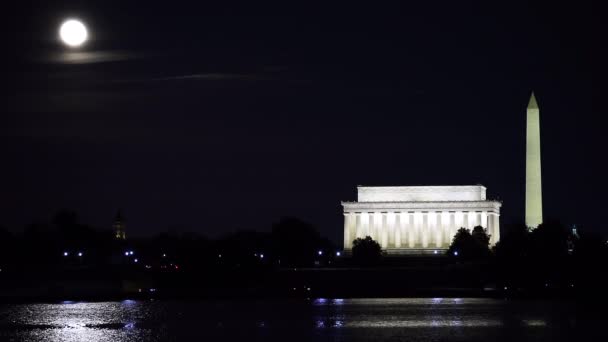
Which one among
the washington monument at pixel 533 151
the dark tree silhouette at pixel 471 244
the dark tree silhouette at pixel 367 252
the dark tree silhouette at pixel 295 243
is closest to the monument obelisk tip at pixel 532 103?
the washington monument at pixel 533 151

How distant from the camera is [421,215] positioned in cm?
18325

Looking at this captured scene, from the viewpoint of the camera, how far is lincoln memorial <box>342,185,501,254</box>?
182500mm

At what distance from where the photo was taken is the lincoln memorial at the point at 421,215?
182 m

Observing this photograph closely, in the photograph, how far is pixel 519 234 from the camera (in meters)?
143

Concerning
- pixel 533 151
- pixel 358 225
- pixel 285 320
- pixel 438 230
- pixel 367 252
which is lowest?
pixel 285 320

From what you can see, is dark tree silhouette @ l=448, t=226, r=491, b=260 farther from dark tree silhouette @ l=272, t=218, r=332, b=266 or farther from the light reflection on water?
the light reflection on water

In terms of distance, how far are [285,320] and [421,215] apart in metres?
91.6

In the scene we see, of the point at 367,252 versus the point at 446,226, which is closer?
the point at 367,252

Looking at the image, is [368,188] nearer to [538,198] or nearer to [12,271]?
[538,198]

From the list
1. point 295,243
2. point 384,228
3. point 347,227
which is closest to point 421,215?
point 384,228

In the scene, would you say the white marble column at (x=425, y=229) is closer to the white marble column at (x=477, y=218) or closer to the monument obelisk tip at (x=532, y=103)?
the white marble column at (x=477, y=218)

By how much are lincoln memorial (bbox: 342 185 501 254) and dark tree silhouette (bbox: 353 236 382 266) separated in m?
12.8

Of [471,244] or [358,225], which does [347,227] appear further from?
[471,244]

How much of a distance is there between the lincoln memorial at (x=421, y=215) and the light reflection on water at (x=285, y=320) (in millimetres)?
66238
